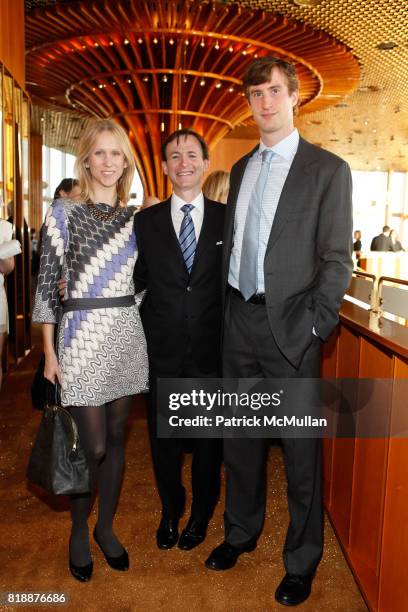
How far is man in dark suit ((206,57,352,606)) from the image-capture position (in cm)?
198

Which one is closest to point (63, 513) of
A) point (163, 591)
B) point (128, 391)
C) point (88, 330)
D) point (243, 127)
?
point (163, 591)

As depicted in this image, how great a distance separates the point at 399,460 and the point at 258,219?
980 millimetres

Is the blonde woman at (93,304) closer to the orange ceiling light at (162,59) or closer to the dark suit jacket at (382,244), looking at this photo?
the orange ceiling light at (162,59)

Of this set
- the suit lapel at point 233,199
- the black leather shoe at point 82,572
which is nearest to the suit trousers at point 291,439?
the suit lapel at point 233,199

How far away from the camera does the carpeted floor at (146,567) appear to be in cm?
211

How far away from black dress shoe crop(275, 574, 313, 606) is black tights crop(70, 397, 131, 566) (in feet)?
2.22

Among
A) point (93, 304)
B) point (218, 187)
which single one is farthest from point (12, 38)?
point (93, 304)

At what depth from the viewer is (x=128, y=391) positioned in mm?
2182

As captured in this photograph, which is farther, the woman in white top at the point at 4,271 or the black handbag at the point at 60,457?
the woman in white top at the point at 4,271

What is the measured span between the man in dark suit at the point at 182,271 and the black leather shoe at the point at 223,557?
1.95 feet

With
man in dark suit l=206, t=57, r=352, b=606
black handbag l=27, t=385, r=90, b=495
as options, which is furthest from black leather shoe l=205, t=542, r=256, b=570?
black handbag l=27, t=385, r=90, b=495

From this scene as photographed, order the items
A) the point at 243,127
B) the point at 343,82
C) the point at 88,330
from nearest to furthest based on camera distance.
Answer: the point at 88,330, the point at 343,82, the point at 243,127

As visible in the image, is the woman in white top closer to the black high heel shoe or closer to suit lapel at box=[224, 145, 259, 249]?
the black high heel shoe

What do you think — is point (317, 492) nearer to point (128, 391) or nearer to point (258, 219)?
point (128, 391)
